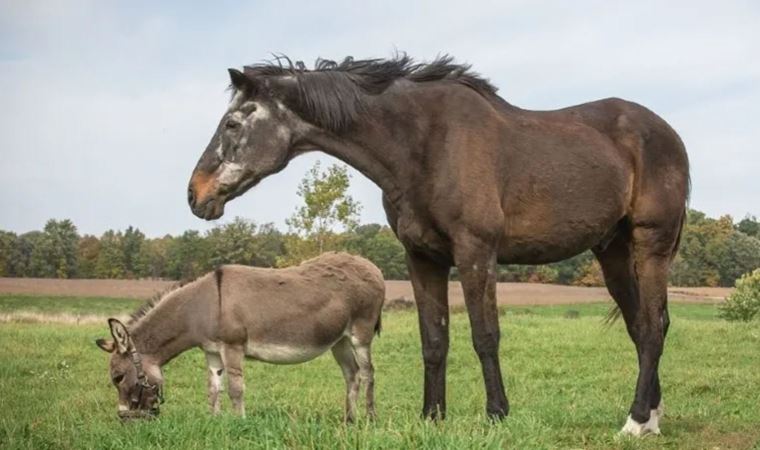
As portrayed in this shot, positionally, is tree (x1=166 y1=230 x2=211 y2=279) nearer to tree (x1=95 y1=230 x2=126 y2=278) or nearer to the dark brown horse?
tree (x1=95 y1=230 x2=126 y2=278)

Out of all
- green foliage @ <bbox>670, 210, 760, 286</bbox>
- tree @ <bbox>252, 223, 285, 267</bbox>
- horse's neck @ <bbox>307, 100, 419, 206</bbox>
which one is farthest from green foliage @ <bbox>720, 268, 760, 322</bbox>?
horse's neck @ <bbox>307, 100, 419, 206</bbox>

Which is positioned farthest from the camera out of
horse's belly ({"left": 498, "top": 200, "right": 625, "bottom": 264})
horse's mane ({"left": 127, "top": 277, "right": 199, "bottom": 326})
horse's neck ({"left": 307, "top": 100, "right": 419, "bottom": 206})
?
horse's mane ({"left": 127, "top": 277, "right": 199, "bottom": 326})

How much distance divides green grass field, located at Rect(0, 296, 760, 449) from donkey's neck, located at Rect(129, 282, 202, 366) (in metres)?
0.73

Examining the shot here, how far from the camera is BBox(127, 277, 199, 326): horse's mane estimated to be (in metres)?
9.52

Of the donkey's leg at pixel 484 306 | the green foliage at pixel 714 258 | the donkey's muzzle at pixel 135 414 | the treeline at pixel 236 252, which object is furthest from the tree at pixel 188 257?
the green foliage at pixel 714 258

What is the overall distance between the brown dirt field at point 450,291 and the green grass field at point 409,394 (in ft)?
3.80

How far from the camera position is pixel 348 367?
10.2 metres

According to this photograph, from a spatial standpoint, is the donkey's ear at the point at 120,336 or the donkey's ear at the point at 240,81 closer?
the donkey's ear at the point at 240,81

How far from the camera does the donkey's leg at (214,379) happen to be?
9164 mm

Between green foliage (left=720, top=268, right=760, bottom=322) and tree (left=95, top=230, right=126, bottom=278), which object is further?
green foliage (left=720, top=268, right=760, bottom=322)

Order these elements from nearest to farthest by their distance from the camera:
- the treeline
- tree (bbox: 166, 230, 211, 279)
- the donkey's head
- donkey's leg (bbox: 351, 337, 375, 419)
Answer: the donkey's head
donkey's leg (bbox: 351, 337, 375, 419)
the treeline
tree (bbox: 166, 230, 211, 279)

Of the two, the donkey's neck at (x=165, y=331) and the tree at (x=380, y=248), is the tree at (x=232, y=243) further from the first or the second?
the donkey's neck at (x=165, y=331)

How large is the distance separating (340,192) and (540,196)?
23.3 metres

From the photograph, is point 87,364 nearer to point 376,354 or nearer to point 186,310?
point 376,354
